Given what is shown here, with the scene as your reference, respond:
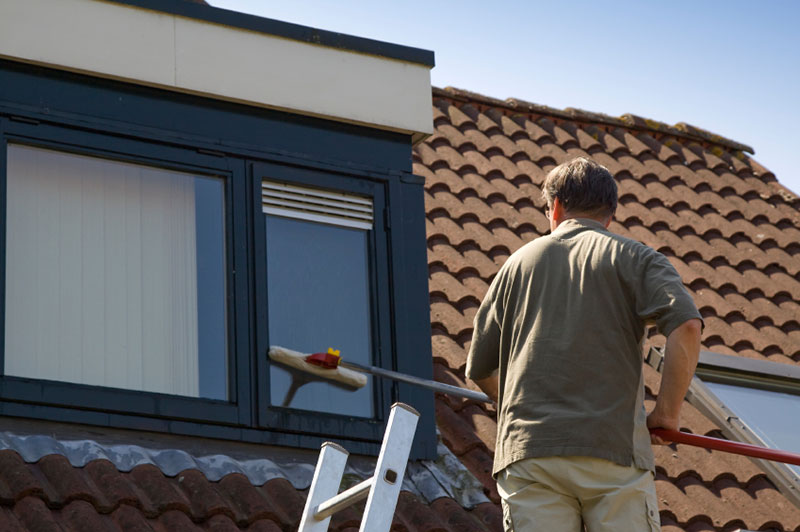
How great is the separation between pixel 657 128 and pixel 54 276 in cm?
527

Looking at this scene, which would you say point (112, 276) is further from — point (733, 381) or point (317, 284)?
point (733, 381)

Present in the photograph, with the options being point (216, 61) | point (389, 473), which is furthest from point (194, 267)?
point (389, 473)

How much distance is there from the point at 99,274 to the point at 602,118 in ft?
15.7

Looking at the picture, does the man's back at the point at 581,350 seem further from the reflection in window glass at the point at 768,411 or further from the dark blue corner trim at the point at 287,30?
the reflection in window glass at the point at 768,411

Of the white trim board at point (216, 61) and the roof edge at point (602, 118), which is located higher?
the roof edge at point (602, 118)

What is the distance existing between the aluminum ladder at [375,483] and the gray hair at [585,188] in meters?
0.76

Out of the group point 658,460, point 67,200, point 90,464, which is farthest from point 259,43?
point 658,460

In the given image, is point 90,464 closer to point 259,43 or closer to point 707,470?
point 259,43

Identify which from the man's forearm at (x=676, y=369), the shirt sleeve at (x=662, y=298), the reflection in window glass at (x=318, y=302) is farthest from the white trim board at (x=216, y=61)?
the man's forearm at (x=676, y=369)

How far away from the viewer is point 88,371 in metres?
5.21

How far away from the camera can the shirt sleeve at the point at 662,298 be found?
379cm

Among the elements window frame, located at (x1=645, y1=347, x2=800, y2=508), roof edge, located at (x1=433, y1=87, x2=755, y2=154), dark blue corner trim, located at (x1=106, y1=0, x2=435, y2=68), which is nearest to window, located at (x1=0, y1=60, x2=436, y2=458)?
dark blue corner trim, located at (x1=106, y1=0, x2=435, y2=68)

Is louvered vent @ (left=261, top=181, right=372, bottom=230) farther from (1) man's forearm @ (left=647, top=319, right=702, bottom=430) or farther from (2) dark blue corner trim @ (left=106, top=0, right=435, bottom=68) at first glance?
(1) man's forearm @ (left=647, top=319, right=702, bottom=430)

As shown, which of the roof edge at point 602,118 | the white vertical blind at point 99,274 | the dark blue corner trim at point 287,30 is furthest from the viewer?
the roof edge at point 602,118
